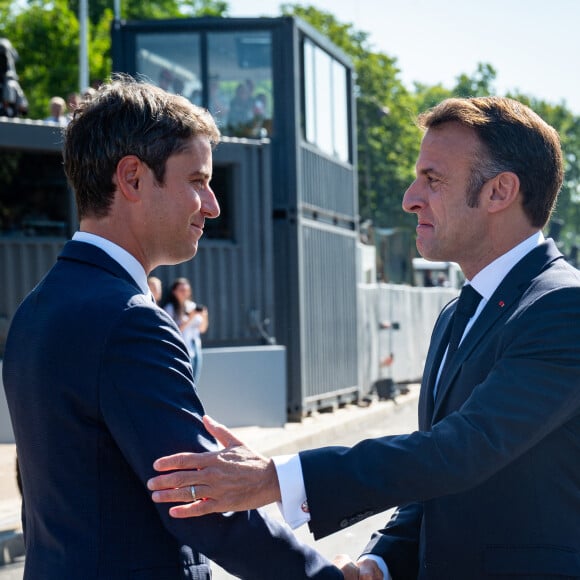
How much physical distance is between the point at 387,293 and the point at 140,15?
90.0 feet

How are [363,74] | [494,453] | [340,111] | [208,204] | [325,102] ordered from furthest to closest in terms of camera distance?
1. [363,74]
2. [340,111]
3. [325,102]
4. [208,204]
5. [494,453]

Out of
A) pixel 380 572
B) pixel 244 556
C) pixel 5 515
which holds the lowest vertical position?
pixel 5 515

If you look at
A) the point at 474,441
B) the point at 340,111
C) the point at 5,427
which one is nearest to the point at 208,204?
the point at 474,441

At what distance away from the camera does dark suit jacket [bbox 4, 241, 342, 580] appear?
2281 millimetres

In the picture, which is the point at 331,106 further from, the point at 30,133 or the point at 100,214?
the point at 100,214

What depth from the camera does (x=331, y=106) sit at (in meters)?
17.8

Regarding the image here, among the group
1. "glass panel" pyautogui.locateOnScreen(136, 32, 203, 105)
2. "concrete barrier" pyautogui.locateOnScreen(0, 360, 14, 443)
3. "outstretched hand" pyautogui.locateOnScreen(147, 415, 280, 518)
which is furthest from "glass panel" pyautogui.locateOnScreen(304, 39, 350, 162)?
"outstretched hand" pyautogui.locateOnScreen(147, 415, 280, 518)

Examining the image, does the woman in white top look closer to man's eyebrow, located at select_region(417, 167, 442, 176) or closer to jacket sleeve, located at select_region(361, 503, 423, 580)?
jacket sleeve, located at select_region(361, 503, 423, 580)

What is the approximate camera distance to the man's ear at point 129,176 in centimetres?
254

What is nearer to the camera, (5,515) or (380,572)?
(380,572)

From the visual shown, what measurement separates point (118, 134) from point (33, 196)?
11829mm

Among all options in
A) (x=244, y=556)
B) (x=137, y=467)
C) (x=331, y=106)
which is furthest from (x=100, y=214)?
(x=331, y=106)

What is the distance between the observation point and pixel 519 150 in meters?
2.72

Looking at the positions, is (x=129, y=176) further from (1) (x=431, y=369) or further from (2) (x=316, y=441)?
(2) (x=316, y=441)
